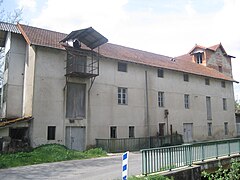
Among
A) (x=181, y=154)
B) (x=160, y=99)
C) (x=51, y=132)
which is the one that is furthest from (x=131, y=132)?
(x=181, y=154)

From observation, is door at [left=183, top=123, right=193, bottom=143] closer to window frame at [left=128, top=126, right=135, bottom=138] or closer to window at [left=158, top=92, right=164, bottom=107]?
window at [left=158, top=92, right=164, bottom=107]

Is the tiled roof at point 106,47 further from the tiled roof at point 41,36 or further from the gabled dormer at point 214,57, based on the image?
the gabled dormer at point 214,57

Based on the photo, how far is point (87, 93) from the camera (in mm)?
21000

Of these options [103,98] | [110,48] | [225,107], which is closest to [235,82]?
[225,107]

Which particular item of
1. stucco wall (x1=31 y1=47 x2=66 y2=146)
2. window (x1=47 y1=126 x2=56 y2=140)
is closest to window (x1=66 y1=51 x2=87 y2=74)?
stucco wall (x1=31 y1=47 x2=66 y2=146)

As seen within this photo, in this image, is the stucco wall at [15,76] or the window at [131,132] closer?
the stucco wall at [15,76]

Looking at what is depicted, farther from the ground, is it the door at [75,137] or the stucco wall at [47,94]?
the stucco wall at [47,94]

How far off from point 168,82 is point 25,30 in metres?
14.9

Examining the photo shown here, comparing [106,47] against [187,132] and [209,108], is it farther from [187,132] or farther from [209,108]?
[209,108]

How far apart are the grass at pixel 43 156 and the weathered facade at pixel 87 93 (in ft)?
4.65

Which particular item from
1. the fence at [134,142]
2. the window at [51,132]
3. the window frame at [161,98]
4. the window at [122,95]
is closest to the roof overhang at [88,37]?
the window at [122,95]

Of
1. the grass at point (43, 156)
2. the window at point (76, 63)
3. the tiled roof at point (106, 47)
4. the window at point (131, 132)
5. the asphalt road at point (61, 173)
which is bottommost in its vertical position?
the asphalt road at point (61, 173)

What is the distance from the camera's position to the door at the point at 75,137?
64.3 feet

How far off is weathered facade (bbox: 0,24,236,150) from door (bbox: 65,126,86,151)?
76 mm
